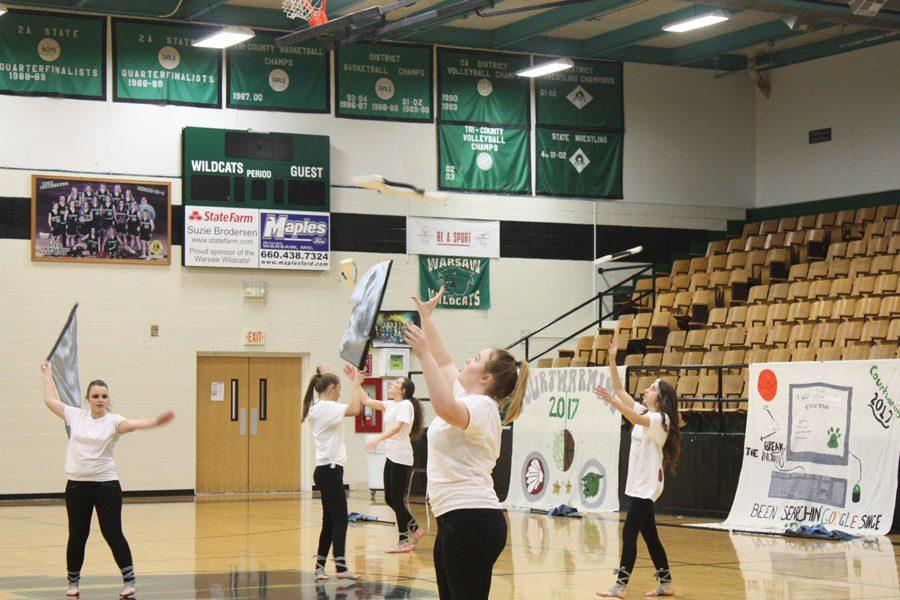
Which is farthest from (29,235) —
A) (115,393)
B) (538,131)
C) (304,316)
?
(538,131)

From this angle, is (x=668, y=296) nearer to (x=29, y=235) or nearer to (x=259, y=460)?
(x=259, y=460)

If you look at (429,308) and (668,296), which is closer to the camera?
(429,308)

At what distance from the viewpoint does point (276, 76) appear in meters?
23.3

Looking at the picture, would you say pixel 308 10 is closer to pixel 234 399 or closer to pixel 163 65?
pixel 163 65

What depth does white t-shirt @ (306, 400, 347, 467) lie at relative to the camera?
36.0ft

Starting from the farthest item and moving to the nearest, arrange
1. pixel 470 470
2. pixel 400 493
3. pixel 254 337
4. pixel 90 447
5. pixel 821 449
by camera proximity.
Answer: pixel 254 337, pixel 821 449, pixel 400 493, pixel 90 447, pixel 470 470

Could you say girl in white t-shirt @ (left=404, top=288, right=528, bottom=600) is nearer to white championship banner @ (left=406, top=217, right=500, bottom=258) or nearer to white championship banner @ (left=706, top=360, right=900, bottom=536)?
white championship banner @ (left=706, top=360, right=900, bottom=536)

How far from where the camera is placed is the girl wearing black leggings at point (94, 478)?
9789mm

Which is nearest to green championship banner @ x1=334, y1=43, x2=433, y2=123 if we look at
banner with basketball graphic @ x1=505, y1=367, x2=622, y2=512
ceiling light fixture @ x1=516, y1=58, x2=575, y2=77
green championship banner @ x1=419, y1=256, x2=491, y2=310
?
ceiling light fixture @ x1=516, y1=58, x2=575, y2=77

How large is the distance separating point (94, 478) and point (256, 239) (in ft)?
43.5

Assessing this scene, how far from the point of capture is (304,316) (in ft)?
76.2

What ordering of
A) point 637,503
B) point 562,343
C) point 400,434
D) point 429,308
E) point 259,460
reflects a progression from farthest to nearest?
point 562,343, point 259,460, point 400,434, point 637,503, point 429,308

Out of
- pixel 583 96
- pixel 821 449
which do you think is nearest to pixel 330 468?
pixel 821 449

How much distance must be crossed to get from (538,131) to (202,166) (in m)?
7.07
